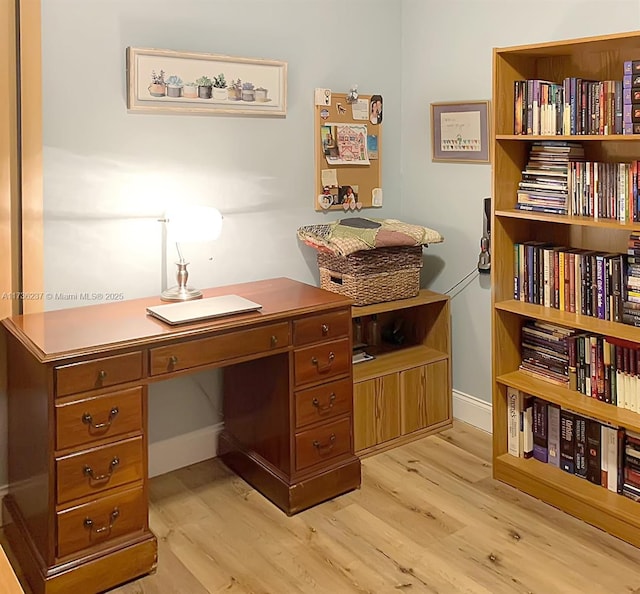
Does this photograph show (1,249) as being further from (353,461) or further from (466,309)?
(466,309)

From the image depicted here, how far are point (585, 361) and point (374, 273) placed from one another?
939 mm

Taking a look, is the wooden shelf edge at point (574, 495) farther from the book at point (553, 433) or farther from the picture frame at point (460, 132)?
the picture frame at point (460, 132)

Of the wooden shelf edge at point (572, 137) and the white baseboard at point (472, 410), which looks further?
the white baseboard at point (472, 410)

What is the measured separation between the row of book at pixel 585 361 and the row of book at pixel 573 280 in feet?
0.34

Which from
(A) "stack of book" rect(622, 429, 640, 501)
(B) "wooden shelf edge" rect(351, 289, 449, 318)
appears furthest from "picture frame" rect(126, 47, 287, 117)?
(A) "stack of book" rect(622, 429, 640, 501)

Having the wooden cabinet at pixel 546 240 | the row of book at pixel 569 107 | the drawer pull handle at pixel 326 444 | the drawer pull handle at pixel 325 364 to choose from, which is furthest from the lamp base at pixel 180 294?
the row of book at pixel 569 107

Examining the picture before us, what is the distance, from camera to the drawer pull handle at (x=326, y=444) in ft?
8.86

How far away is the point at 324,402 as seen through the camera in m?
2.70

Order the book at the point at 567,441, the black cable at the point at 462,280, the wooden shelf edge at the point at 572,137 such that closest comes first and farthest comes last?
the wooden shelf edge at the point at 572,137
the book at the point at 567,441
the black cable at the point at 462,280

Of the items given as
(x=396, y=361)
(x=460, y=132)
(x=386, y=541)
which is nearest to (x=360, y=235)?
(x=396, y=361)

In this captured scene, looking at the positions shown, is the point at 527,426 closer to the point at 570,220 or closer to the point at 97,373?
the point at 570,220

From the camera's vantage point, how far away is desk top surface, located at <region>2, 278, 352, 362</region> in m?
2.13

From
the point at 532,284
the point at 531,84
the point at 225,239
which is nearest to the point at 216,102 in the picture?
the point at 225,239

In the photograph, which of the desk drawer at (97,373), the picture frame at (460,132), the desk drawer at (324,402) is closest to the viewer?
the desk drawer at (97,373)
